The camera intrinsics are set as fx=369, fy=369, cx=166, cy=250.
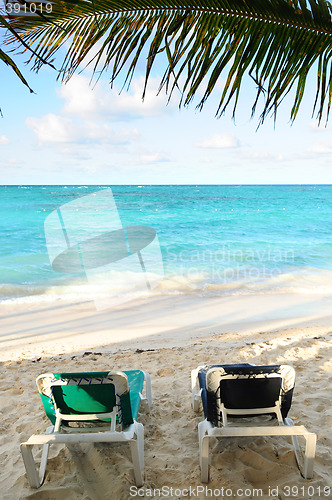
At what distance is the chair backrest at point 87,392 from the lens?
2271 millimetres

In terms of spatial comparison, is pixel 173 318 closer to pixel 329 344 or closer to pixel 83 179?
pixel 329 344

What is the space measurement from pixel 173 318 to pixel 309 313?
270cm

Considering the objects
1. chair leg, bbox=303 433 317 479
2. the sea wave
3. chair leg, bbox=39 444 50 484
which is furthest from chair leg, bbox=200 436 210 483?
the sea wave

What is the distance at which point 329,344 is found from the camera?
5.12 meters

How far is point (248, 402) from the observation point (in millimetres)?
2373

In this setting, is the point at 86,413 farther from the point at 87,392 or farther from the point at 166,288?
the point at 166,288

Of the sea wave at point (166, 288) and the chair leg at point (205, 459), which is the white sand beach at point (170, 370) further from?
the sea wave at point (166, 288)

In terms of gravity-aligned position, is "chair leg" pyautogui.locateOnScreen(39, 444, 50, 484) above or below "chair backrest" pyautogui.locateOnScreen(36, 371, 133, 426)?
below

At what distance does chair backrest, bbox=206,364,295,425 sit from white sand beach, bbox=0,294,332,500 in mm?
433

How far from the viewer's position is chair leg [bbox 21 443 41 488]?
226 centimetres

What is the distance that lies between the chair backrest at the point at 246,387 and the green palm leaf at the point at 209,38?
153 cm

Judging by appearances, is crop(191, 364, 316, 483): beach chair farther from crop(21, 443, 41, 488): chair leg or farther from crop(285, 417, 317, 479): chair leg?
crop(21, 443, 41, 488): chair leg

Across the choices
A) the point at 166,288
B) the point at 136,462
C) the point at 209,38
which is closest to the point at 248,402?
the point at 136,462

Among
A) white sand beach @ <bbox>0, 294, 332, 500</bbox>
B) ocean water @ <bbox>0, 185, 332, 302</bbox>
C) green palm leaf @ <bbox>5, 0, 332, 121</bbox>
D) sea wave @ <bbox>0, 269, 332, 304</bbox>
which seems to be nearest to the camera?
green palm leaf @ <bbox>5, 0, 332, 121</bbox>
